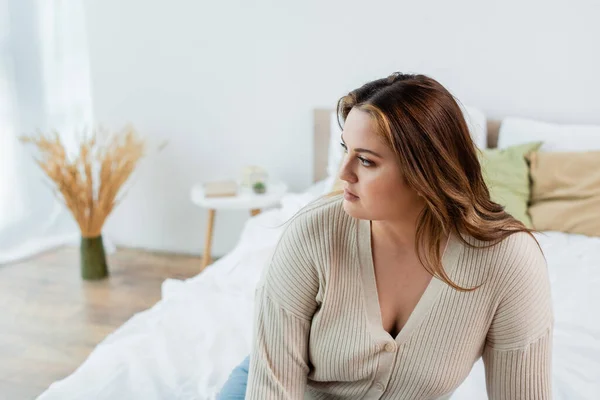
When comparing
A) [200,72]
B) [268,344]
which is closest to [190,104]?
[200,72]

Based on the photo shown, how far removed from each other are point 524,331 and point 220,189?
192 centimetres

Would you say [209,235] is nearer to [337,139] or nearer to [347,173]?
[337,139]

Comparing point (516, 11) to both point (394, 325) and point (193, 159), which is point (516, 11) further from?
point (394, 325)

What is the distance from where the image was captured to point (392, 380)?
3.56 feet

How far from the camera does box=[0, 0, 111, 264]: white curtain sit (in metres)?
3.08

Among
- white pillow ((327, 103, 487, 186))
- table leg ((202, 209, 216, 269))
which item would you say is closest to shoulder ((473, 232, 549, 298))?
white pillow ((327, 103, 487, 186))

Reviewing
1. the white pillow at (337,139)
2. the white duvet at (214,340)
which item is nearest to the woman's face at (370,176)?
the white duvet at (214,340)

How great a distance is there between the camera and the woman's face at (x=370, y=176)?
98 centimetres

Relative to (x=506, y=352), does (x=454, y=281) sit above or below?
above

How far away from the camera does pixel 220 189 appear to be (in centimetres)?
281

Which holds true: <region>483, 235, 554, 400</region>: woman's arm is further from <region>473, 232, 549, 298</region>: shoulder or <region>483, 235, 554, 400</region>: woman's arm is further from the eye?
the eye

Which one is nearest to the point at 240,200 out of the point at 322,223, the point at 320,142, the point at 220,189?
the point at 220,189

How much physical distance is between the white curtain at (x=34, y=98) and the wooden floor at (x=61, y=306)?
0.19 metres

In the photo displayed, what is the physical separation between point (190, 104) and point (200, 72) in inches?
6.4
